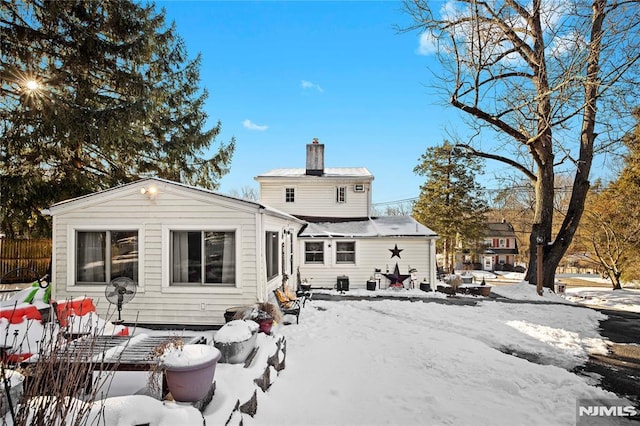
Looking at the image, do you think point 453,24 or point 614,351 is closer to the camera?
point 614,351

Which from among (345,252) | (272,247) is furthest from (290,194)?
(272,247)

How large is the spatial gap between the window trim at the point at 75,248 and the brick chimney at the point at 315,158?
11.1 metres

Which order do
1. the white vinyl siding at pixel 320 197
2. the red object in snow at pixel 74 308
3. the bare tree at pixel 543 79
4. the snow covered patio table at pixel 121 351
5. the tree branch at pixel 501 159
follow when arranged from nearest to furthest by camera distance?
the snow covered patio table at pixel 121 351 < the red object in snow at pixel 74 308 < the bare tree at pixel 543 79 < the tree branch at pixel 501 159 < the white vinyl siding at pixel 320 197

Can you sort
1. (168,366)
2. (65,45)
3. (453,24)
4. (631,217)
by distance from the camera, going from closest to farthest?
(168,366) < (65,45) < (453,24) < (631,217)

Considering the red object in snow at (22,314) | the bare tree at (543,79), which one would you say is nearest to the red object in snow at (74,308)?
the red object in snow at (22,314)

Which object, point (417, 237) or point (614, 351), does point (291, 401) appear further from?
point (417, 237)

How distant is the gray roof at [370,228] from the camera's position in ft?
45.7

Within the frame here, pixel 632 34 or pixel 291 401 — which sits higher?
pixel 632 34

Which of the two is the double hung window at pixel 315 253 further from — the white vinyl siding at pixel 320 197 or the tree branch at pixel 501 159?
the tree branch at pixel 501 159

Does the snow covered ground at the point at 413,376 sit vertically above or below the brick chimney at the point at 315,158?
below

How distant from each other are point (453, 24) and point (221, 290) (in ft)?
38.1

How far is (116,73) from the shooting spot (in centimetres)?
955

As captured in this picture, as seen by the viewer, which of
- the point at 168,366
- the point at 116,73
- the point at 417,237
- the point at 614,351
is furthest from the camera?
the point at 417,237

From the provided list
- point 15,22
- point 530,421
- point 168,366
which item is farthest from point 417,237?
point 15,22
